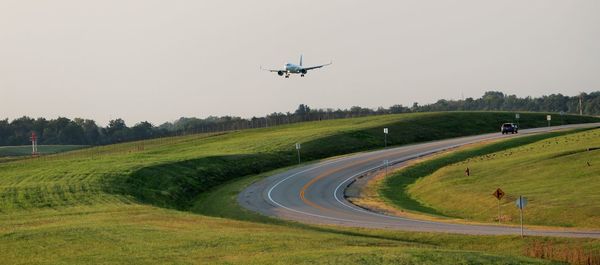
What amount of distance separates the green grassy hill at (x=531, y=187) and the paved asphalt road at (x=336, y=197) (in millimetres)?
4756

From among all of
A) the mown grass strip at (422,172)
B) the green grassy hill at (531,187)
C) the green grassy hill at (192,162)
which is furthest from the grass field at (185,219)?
the mown grass strip at (422,172)

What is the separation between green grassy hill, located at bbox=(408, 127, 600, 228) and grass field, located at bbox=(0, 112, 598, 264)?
8.83 metres

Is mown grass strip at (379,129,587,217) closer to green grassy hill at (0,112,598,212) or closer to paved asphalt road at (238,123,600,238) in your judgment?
paved asphalt road at (238,123,600,238)

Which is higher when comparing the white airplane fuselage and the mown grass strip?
the white airplane fuselage

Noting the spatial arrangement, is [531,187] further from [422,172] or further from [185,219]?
[185,219]

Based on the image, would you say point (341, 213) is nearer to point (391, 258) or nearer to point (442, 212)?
point (442, 212)

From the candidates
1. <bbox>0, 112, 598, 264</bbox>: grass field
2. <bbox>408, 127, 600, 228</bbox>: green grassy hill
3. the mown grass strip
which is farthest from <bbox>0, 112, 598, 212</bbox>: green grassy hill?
<bbox>408, 127, 600, 228</bbox>: green grassy hill

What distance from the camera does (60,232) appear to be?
3875 centimetres

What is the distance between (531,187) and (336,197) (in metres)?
16.1

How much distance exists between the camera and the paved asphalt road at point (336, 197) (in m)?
44.2

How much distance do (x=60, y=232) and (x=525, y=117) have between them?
111 m

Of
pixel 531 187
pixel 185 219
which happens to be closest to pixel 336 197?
pixel 531 187

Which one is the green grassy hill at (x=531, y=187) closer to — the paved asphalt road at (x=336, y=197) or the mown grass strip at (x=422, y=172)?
→ the mown grass strip at (x=422, y=172)

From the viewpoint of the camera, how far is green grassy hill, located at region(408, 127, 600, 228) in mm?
46469
